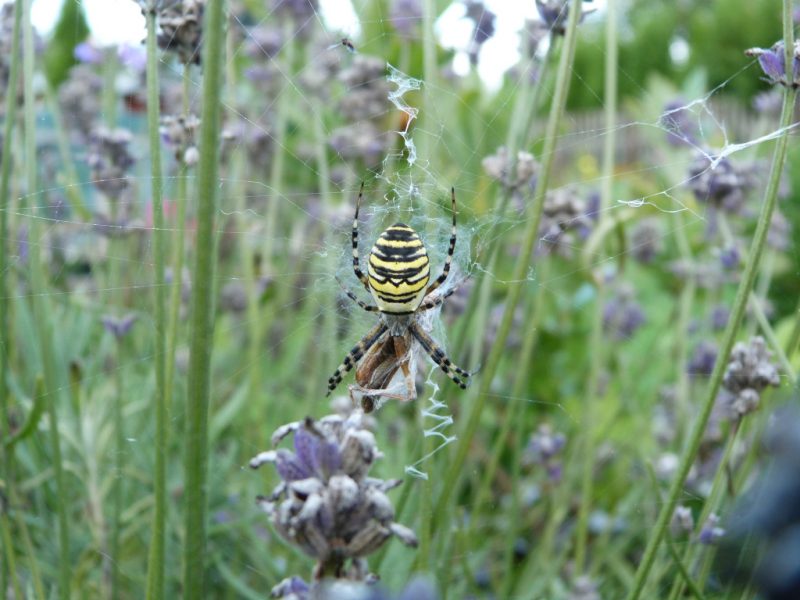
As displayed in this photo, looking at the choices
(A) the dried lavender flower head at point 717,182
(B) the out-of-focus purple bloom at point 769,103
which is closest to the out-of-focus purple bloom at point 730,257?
(A) the dried lavender flower head at point 717,182

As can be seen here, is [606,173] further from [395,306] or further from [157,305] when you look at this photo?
[157,305]

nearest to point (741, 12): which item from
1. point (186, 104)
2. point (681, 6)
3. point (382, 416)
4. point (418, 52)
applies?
point (681, 6)

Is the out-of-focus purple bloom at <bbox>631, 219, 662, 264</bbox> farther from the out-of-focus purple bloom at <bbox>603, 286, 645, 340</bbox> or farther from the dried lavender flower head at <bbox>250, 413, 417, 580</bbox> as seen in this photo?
the dried lavender flower head at <bbox>250, 413, 417, 580</bbox>

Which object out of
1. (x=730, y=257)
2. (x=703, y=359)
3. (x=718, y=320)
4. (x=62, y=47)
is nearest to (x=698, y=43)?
(x=62, y=47)

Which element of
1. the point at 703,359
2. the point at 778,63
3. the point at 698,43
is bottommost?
the point at 703,359

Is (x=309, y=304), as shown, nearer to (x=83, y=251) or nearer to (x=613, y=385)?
(x=83, y=251)

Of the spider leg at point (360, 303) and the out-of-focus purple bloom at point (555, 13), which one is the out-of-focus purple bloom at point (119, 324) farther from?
the out-of-focus purple bloom at point (555, 13)
